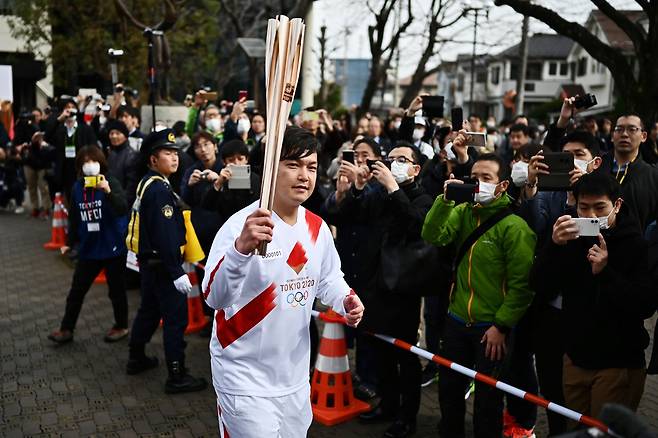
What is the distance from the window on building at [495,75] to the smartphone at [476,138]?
74753mm

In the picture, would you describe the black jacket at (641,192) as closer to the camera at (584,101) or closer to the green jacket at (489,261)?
the camera at (584,101)

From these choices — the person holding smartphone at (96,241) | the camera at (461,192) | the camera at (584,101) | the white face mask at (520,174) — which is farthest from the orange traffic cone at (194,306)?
the camera at (584,101)

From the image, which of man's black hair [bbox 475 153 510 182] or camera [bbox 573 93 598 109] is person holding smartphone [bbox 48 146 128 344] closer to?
man's black hair [bbox 475 153 510 182]

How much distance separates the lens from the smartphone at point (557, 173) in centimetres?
387

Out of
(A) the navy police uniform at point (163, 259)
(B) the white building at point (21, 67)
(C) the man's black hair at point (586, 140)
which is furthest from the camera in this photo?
(B) the white building at point (21, 67)

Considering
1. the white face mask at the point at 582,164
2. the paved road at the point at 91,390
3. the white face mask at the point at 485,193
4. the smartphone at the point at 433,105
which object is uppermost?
the smartphone at the point at 433,105

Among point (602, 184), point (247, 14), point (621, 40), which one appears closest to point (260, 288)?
point (602, 184)

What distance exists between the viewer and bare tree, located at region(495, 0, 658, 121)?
10000 millimetres

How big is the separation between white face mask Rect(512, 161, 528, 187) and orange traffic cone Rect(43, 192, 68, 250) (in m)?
8.66

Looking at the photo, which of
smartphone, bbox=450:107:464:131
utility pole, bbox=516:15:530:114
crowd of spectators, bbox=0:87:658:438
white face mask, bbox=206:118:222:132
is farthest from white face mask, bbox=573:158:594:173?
utility pole, bbox=516:15:530:114

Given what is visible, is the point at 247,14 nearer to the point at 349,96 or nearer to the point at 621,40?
the point at 621,40

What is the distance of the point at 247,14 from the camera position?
33.9 meters

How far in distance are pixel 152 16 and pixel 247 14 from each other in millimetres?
10860

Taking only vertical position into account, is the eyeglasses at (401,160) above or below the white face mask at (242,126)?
below
